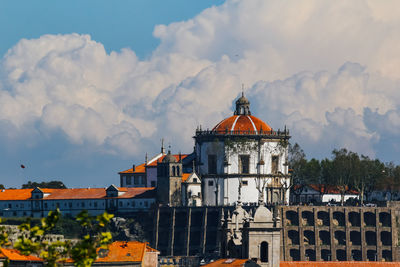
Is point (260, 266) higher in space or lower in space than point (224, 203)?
lower

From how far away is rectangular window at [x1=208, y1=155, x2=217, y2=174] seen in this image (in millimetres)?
183125

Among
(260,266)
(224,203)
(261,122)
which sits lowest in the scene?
(260,266)

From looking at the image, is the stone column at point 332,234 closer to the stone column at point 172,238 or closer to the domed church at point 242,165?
the domed church at point 242,165

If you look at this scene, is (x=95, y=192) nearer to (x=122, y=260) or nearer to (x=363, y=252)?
(x=363, y=252)

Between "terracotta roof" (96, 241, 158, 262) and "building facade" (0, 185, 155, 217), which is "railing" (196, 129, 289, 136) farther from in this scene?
"terracotta roof" (96, 241, 158, 262)

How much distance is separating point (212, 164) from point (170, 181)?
28.8 ft

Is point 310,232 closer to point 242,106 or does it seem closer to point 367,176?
point 367,176

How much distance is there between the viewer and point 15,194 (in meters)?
191

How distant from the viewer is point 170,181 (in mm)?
178875

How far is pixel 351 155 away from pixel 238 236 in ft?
292

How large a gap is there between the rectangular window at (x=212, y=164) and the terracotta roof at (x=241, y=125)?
4.55m

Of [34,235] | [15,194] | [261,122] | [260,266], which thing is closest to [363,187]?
[261,122]

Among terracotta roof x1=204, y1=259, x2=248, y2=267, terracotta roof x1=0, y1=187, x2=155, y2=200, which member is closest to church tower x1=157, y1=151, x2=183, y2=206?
terracotta roof x1=0, y1=187, x2=155, y2=200

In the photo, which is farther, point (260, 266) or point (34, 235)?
point (260, 266)
